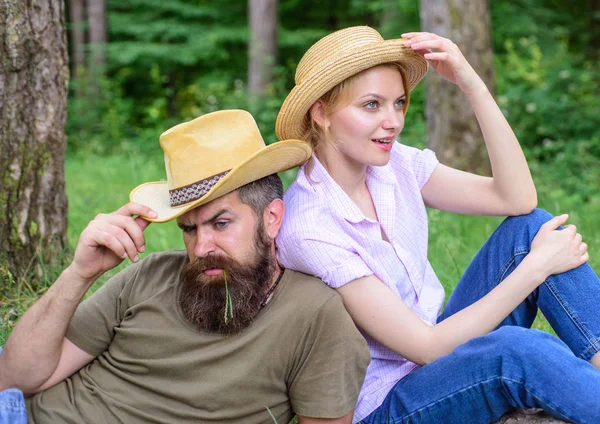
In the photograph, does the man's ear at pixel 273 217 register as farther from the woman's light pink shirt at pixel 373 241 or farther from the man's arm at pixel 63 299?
the man's arm at pixel 63 299

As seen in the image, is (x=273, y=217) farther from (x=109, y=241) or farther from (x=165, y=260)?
(x=109, y=241)

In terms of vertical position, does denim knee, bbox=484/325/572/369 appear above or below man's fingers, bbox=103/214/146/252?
below

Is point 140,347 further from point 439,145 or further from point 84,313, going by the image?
point 439,145

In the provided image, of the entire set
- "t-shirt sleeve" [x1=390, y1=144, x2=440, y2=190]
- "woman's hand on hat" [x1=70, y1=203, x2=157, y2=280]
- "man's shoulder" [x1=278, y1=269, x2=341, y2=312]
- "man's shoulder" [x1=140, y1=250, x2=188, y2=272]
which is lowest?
"man's shoulder" [x1=278, y1=269, x2=341, y2=312]

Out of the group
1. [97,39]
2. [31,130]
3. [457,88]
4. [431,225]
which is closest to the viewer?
[31,130]

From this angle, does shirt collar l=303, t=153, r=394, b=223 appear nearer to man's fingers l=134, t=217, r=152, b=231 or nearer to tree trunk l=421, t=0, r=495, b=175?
man's fingers l=134, t=217, r=152, b=231

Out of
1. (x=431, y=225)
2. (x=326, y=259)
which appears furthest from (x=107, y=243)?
(x=431, y=225)

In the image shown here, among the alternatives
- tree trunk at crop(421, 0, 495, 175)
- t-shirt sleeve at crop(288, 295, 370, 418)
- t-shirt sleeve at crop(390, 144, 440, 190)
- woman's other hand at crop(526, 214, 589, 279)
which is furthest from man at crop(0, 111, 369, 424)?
tree trunk at crop(421, 0, 495, 175)

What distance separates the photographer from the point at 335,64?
284 centimetres

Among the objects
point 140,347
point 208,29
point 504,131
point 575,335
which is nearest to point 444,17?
point 504,131

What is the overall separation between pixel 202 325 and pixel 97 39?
15.7 meters

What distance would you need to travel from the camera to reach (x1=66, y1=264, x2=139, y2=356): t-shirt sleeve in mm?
2758

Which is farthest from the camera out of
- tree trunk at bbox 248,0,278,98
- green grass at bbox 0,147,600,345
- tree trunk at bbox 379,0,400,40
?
tree trunk at bbox 248,0,278,98

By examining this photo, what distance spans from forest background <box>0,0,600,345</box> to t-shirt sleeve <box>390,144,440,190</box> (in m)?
0.78
